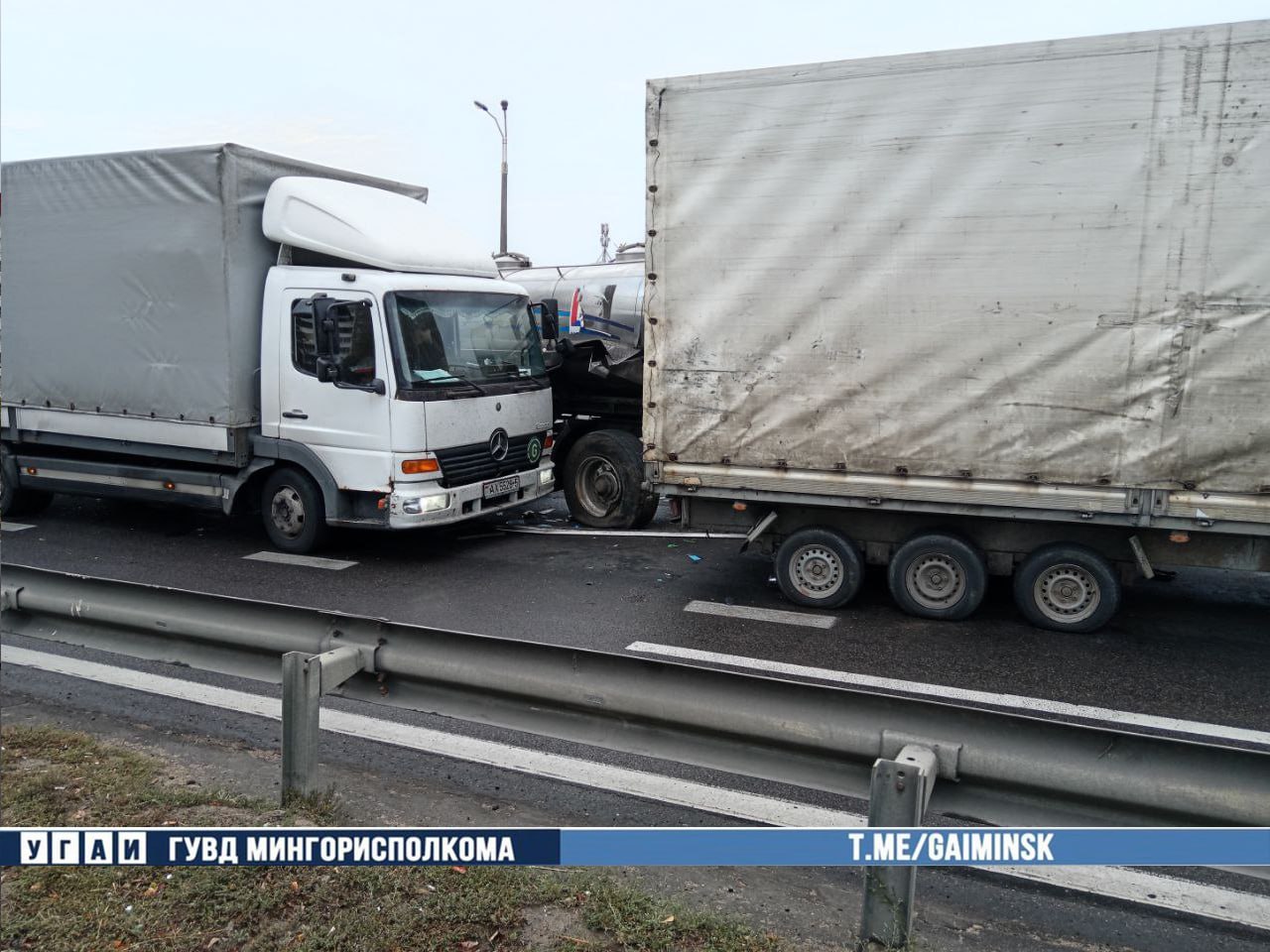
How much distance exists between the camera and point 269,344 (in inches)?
358

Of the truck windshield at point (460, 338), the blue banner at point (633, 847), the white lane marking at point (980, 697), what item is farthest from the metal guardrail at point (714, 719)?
the truck windshield at point (460, 338)

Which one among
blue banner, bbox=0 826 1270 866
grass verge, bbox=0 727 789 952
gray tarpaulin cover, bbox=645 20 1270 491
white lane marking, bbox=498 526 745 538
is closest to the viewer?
blue banner, bbox=0 826 1270 866

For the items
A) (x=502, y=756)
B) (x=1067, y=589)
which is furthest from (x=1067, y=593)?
(x=502, y=756)

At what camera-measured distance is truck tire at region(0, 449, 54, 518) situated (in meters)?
10.7

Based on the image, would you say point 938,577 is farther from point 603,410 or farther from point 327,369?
point 327,369

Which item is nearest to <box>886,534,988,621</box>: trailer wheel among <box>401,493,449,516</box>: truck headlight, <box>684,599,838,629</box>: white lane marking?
<box>684,599,838,629</box>: white lane marking

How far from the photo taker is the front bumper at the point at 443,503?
8672 millimetres

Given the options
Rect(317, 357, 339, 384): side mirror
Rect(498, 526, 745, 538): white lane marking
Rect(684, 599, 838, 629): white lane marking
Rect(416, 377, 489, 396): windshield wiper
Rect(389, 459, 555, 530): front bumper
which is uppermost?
Rect(317, 357, 339, 384): side mirror

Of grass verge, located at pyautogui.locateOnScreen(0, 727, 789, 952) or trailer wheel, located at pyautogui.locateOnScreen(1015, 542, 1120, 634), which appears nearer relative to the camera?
grass verge, located at pyautogui.locateOnScreen(0, 727, 789, 952)

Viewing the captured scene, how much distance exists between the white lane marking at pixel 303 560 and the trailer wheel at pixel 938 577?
481 cm

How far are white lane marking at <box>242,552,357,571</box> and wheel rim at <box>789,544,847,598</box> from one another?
401 centimetres

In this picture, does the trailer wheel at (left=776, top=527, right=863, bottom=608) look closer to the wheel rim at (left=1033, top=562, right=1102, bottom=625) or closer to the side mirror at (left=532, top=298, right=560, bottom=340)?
the wheel rim at (left=1033, top=562, right=1102, bottom=625)

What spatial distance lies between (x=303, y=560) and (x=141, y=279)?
3049mm

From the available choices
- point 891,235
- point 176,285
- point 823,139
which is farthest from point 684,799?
point 176,285
